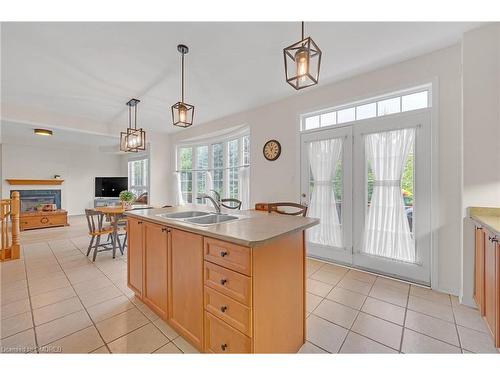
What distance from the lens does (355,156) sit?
283 centimetres

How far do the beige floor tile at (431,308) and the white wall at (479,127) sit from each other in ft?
0.88

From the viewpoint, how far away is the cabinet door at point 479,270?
1.73 meters

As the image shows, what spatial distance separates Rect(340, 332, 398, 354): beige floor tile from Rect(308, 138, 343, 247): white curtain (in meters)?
1.55

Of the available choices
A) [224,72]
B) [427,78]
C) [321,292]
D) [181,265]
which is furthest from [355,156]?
[181,265]

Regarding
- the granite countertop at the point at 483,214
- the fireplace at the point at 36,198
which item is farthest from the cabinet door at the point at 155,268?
the fireplace at the point at 36,198

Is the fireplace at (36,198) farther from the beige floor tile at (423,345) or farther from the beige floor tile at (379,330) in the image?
the beige floor tile at (423,345)

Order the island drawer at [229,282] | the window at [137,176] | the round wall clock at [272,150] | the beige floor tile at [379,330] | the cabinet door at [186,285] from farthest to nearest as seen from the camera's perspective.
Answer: the window at [137,176], the round wall clock at [272,150], the beige floor tile at [379,330], the cabinet door at [186,285], the island drawer at [229,282]

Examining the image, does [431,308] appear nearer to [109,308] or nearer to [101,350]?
[101,350]

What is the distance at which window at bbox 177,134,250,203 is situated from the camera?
4.77 metres

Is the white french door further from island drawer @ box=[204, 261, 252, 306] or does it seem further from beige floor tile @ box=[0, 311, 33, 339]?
beige floor tile @ box=[0, 311, 33, 339]

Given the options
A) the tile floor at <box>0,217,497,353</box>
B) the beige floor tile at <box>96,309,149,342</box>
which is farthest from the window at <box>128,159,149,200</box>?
the beige floor tile at <box>96,309,149,342</box>

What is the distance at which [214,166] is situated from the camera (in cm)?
541

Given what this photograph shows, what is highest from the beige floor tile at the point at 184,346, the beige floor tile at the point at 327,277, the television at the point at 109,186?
the television at the point at 109,186

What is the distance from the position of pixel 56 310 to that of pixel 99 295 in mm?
347
